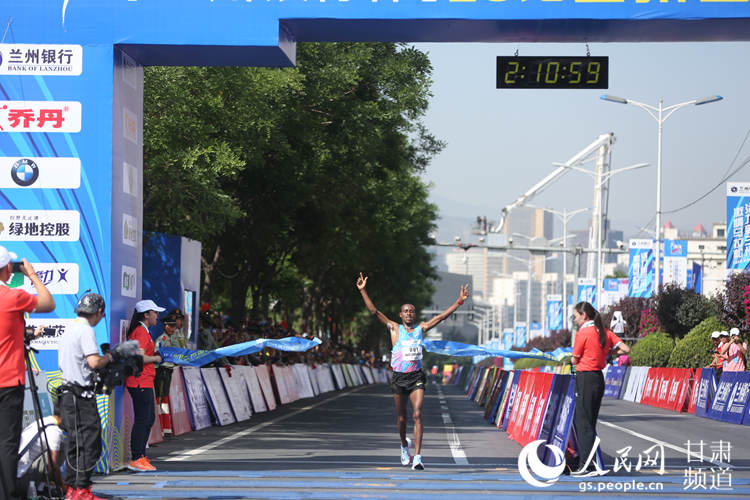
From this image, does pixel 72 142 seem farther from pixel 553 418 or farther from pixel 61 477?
pixel 553 418

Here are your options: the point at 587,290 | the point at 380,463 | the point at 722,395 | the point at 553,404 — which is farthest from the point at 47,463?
the point at 587,290

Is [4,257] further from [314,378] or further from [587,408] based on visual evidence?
[314,378]

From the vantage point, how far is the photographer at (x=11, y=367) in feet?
30.8

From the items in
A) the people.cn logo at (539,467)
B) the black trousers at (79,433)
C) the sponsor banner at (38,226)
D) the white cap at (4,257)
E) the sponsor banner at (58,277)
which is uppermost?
the sponsor banner at (38,226)

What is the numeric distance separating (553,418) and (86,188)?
6107 mm

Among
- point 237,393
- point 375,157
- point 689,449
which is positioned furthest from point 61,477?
point 375,157

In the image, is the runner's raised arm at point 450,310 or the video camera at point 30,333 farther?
the runner's raised arm at point 450,310

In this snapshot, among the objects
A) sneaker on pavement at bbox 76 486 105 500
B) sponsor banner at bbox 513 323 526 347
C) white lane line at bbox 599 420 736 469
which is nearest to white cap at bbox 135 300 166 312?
sneaker on pavement at bbox 76 486 105 500

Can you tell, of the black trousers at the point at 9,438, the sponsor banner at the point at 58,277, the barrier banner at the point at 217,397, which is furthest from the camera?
the barrier banner at the point at 217,397

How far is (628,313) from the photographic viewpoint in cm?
5831

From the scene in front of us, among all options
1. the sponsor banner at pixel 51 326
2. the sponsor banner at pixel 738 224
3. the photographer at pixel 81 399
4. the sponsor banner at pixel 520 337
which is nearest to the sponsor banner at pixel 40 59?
the sponsor banner at pixel 51 326

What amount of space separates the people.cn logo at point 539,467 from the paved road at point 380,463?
119 mm

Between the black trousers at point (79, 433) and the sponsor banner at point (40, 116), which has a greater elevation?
the sponsor banner at point (40, 116)

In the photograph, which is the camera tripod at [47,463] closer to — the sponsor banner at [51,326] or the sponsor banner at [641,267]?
the sponsor banner at [51,326]
